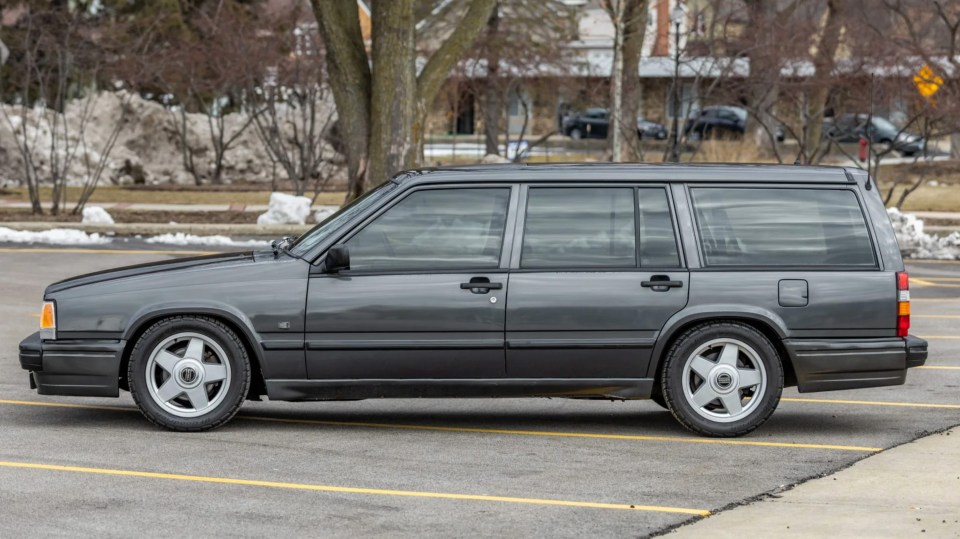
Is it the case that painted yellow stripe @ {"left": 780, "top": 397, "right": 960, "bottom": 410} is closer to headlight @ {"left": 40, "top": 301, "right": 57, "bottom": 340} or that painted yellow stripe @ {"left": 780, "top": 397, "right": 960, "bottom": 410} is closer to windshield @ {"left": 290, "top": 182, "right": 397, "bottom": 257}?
windshield @ {"left": 290, "top": 182, "right": 397, "bottom": 257}

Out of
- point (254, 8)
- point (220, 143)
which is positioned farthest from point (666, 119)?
point (220, 143)

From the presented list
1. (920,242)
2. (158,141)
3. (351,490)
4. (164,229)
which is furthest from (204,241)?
(158,141)

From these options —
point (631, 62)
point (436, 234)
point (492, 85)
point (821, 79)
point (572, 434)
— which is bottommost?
point (572, 434)

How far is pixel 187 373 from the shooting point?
8141 mm

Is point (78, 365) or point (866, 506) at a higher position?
point (78, 365)

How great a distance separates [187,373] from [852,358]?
3.72m

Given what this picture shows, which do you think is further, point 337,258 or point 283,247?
point 283,247

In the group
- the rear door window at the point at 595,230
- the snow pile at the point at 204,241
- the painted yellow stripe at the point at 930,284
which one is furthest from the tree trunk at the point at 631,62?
the rear door window at the point at 595,230

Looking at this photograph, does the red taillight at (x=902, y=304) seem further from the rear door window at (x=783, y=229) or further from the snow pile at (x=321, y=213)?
the snow pile at (x=321, y=213)

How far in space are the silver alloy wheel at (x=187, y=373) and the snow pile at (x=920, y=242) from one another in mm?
13560

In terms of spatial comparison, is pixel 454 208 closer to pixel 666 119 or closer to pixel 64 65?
pixel 64 65

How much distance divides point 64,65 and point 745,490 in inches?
785

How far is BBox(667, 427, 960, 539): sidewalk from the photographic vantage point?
619 centimetres

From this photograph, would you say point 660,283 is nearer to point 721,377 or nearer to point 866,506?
point 721,377
